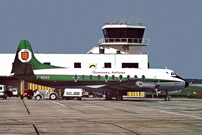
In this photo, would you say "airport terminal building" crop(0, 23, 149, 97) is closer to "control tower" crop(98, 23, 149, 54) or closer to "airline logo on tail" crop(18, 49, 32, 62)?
"control tower" crop(98, 23, 149, 54)

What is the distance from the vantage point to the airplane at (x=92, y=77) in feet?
159

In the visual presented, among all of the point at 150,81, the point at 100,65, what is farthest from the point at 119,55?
the point at 150,81

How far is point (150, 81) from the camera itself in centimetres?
5188

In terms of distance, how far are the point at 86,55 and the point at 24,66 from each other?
27653 mm

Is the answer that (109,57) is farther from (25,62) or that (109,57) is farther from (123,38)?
(25,62)

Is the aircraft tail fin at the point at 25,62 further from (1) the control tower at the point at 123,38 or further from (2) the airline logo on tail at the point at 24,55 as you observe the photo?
(1) the control tower at the point at 123,38

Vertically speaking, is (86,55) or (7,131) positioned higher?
(86,55)

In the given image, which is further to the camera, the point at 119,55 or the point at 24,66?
the point at 119,55

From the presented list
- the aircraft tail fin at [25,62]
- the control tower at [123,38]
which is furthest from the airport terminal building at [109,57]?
the aircraft tail fin at [25,62]

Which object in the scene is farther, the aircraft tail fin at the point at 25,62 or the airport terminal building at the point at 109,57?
the airport terminal building at the point at 109,57

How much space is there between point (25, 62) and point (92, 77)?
964cm

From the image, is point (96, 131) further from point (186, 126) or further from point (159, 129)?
point (186, 126)

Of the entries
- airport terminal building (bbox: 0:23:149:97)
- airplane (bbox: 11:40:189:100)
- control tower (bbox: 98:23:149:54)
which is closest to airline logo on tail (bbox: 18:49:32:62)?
airplane (bbox: 11:40:189:100)

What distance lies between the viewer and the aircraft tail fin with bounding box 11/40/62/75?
157ft
